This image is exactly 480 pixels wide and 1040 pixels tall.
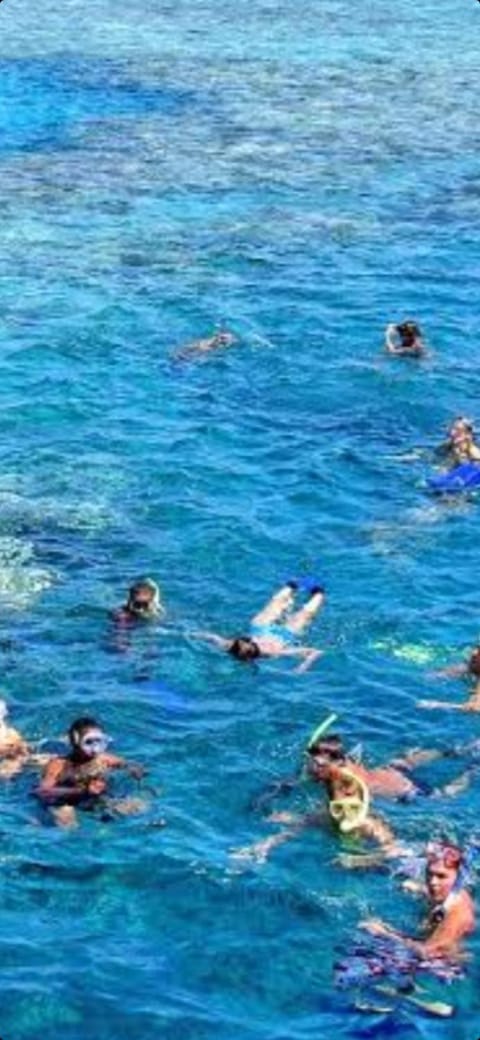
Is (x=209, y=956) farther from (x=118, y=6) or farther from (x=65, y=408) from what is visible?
(x=118, y=6)

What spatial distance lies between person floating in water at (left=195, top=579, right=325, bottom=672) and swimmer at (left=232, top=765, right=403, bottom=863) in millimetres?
3552

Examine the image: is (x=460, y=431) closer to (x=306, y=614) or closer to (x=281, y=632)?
(x=306, y=614)

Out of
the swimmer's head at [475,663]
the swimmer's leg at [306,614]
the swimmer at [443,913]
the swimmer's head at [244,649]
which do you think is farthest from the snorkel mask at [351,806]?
the swimmer's leg at [306,614]

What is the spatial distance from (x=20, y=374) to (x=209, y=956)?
53.9ft

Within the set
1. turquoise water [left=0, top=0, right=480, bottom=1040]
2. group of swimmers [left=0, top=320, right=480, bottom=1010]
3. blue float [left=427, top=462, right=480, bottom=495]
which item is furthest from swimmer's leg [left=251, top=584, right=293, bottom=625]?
blue float [left=427, top=462, right=480, bottom=495]

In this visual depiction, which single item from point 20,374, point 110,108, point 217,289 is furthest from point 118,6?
point 20,374

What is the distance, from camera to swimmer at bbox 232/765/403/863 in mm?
16328

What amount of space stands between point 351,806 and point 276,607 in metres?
4.89

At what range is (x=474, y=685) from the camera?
1945 cm

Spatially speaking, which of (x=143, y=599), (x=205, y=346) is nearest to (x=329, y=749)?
(x=143, y=599)

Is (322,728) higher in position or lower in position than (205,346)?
lower

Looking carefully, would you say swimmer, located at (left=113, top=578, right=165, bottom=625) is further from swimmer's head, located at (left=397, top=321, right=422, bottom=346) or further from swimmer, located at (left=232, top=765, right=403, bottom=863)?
swimmer's head, located at (left=397, top=321, right=422, bottom=346)

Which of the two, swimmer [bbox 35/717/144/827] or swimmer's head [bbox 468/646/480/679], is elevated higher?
swimmer's head [bbox 468/646/480/679]

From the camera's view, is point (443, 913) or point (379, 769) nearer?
point (443, 913)
